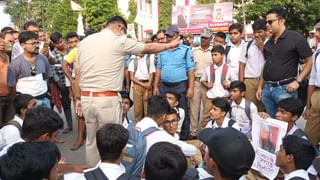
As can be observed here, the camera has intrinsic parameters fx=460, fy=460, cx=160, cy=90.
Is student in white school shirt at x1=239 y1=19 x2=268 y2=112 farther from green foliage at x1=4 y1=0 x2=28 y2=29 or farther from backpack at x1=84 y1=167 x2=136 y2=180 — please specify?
green foliage at x1=4 y1=0 x2=28 y2=29

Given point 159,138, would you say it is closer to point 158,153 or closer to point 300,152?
point 300,152

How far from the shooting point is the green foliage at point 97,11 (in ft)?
137

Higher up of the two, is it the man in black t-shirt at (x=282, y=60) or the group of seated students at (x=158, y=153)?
the man in black t-shirt at (x=282, y=60)

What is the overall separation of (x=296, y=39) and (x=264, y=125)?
1.16 m

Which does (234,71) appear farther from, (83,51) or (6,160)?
(6,160)

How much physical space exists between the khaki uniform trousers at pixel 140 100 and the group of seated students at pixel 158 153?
2669 millimetres

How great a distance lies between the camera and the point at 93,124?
4965 millimetres

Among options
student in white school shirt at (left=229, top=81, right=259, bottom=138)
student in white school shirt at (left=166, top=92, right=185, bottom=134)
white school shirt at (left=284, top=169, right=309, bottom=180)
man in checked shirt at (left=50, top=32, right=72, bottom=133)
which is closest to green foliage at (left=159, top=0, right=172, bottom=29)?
man in checked shirt at (left=50, top=32, right=72, bottom=133)

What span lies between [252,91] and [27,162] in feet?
13.4

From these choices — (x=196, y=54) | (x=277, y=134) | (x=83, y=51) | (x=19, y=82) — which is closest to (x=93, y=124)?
(x=83, y=51)

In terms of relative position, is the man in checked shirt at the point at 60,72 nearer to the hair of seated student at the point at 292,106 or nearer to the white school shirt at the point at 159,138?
the white school shirt at the point at 159,138

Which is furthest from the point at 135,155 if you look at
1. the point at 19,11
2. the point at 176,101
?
the point at 19,11

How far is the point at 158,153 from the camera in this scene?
2.55 m

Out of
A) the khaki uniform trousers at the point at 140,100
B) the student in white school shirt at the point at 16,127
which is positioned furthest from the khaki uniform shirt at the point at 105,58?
the khaki uniform trousers at the point at 140,100
